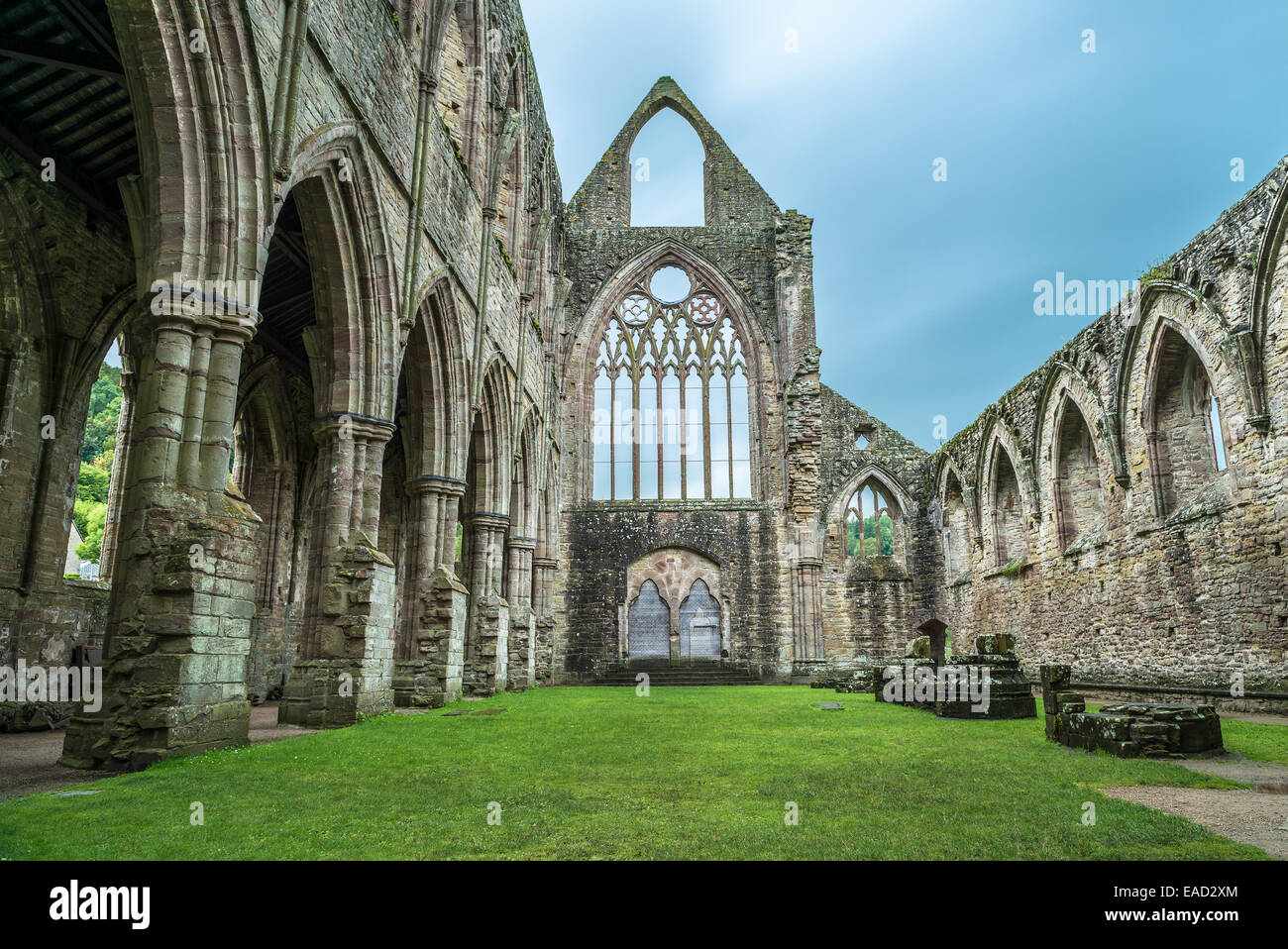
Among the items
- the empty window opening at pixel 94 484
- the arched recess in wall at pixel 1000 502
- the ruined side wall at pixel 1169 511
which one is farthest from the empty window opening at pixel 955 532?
the empty window opening at pixel 94 484

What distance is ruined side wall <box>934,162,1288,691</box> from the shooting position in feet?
34.8

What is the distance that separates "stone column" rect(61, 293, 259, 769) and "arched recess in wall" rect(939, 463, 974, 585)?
19.7 meters

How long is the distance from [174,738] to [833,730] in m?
5.76

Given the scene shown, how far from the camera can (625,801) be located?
4137 millimetres

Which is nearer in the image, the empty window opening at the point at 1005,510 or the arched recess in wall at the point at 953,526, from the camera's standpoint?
the empty window opening at the point at 1005,510

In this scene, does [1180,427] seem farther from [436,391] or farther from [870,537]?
[870,537]

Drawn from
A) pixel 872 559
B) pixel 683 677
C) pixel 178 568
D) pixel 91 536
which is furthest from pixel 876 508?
pixel 91 536

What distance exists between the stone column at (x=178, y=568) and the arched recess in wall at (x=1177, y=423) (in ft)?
45.3

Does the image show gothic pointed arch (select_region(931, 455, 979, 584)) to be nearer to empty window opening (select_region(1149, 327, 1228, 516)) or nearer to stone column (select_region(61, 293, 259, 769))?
empty window opening (select_region(1149, 327, 1228, 516))

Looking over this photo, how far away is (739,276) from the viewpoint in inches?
949

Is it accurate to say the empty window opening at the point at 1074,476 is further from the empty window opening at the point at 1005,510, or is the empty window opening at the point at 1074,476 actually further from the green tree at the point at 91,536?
the green tree at the point at 91,536

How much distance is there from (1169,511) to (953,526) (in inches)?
368

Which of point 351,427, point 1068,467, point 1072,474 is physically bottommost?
point 351,427

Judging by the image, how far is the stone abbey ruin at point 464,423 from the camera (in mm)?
6184
